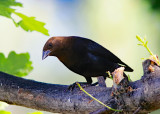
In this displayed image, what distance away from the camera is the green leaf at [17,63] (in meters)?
2.27

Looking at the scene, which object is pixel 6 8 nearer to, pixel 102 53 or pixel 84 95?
pixel 84 95

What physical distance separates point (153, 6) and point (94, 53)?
71cm

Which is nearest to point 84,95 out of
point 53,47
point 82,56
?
point 82,56

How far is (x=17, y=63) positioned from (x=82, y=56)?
1.04m

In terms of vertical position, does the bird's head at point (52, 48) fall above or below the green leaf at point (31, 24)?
above

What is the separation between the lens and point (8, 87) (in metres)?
2.44

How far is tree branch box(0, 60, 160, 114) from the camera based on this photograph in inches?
73.4

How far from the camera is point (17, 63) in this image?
229 cm

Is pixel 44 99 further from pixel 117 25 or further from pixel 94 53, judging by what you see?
pixel 117 25

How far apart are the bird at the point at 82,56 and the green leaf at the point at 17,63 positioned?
93cm

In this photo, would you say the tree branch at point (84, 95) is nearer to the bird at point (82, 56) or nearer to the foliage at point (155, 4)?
the bird at point (82, 56)

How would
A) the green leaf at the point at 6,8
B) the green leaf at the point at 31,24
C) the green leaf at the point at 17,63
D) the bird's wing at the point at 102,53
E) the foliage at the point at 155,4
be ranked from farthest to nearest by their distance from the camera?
the bird's wing at the point at 102,53, the foliage at the point at 155,4, the green leaf at the point at 17,63, the green leaf at the point at 31,24, the green leaf at the point at 6,8

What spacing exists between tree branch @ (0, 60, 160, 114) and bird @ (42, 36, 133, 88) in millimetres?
805

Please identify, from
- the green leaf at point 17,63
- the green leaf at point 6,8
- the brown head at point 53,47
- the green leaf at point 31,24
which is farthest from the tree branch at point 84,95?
the brown head at point 53,47
